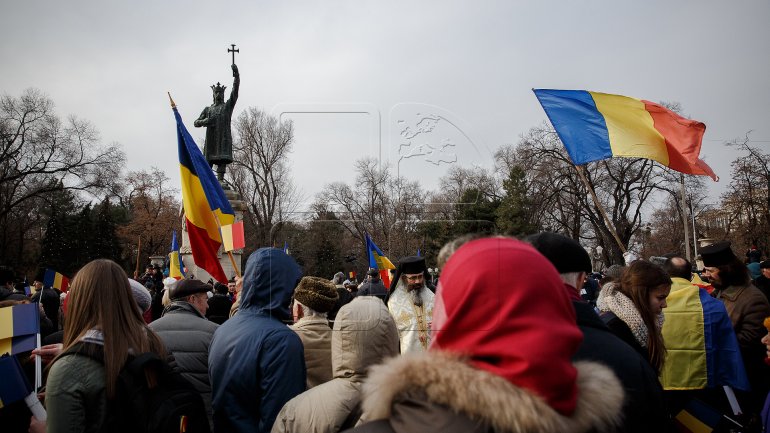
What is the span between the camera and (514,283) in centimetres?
131

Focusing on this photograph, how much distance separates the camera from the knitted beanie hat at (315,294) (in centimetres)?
358

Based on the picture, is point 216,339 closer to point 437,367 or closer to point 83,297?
point 83,297

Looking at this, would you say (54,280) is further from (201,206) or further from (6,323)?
(6,323)

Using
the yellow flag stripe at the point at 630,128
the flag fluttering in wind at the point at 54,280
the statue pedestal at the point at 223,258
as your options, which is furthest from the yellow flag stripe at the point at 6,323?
the flag fluttering in wind at the point at 54,280

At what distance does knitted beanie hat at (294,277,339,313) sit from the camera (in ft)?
11.8

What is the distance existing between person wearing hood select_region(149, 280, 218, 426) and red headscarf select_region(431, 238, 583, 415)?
2582 mm

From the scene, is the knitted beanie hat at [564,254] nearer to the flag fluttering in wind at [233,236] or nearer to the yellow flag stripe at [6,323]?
the yellow flag stripe at [6,323]

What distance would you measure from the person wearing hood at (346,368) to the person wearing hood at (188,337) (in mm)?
1011

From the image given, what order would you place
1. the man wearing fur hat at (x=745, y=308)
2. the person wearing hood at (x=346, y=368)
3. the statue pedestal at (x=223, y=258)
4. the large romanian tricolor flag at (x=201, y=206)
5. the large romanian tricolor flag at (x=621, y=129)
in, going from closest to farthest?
the person wearing hood at (x=346, y=368)
the man wearing fur hat at (x=745, y=308)
the large romanian tricolor flag at (x=621, y=129)
the large romanian tricolor flag at (x=201, y=206)
the statue pedestal at (x=223, y=258)

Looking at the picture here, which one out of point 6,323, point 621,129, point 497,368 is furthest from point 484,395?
point 621,129

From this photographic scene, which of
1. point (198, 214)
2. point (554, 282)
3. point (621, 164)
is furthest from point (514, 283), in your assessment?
point (621, 164)

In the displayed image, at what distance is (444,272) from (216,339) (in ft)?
6.90

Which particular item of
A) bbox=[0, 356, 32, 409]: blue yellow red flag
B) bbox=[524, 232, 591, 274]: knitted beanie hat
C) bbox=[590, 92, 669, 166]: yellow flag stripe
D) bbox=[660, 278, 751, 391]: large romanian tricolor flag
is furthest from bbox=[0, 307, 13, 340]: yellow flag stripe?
bbox=[590, 92, 669, 166]: yellow flag stripe

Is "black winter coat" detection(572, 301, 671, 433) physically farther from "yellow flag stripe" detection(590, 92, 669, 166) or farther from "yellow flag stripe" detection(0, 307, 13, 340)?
"yellow flag stripe" detection(590, 92, 669, 166)
